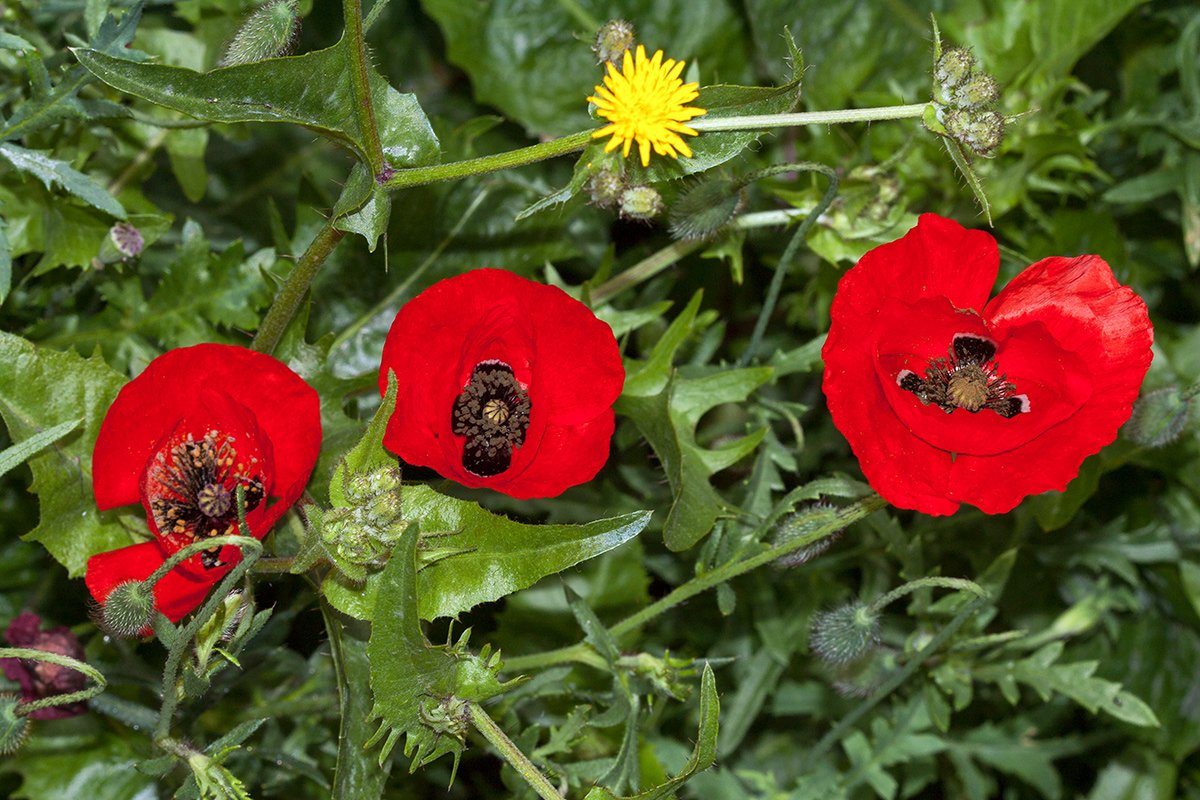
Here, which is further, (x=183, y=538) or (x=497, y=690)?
(x=183, y=538)

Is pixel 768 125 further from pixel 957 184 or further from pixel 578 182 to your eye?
pixel 957 184

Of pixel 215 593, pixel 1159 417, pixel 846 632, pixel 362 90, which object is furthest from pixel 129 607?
pixel 1159 417

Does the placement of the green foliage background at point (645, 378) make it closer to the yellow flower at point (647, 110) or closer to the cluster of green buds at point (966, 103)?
the yellow flower at point (647, 110)

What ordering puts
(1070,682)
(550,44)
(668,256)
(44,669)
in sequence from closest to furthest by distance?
(44,669)
(668,256)
(1070,682)
(550,44)

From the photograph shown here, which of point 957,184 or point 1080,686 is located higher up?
point 957,184

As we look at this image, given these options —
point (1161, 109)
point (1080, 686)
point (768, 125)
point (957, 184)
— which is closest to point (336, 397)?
point (768, 125)

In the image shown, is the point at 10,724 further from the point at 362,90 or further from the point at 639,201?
the point at 639,201

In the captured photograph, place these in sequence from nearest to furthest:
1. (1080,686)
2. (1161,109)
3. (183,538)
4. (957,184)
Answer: (183,538)
(1080,686)
(957,184)
(1161,109)
